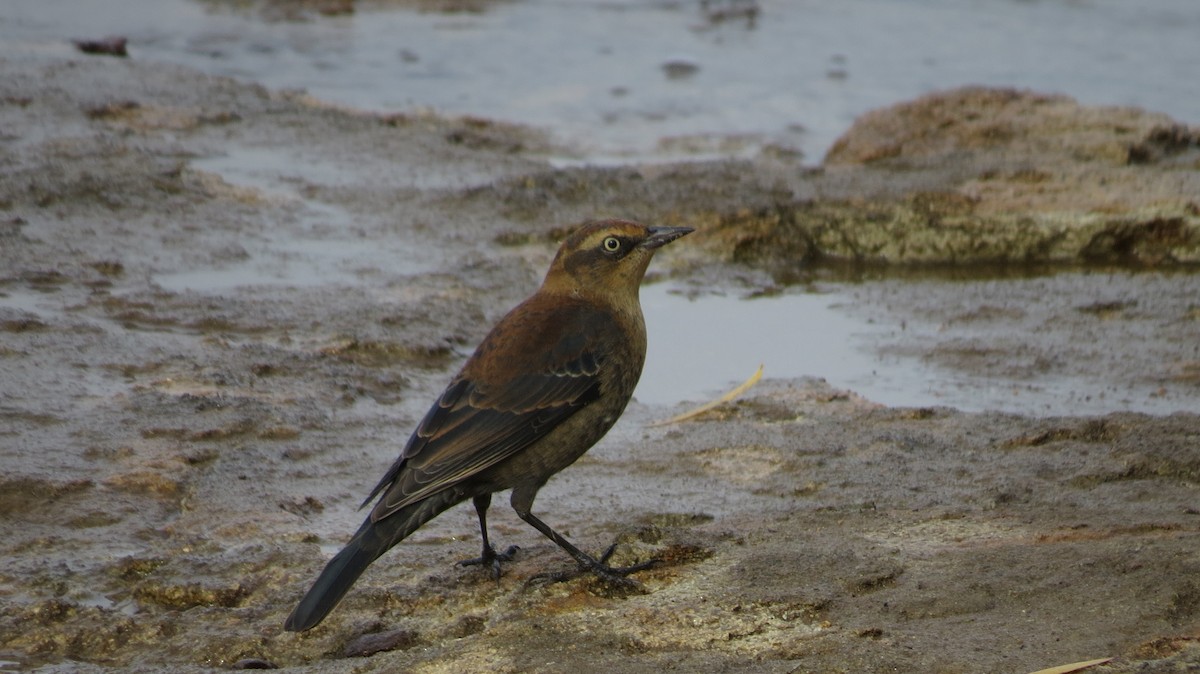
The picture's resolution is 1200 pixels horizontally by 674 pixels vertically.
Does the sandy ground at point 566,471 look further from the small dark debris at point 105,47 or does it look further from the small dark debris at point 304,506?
the small dark debris at point 105,47

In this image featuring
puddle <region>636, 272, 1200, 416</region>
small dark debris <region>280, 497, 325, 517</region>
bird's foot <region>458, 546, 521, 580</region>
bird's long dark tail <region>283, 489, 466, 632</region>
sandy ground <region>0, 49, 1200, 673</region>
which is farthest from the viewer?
puddle <region>636, 272, 1200, 416</region>

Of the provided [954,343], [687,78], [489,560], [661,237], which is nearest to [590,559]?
[489,560]

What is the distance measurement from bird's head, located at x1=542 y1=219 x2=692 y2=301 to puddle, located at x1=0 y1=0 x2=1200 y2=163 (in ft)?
16.4

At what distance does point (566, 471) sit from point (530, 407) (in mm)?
1037

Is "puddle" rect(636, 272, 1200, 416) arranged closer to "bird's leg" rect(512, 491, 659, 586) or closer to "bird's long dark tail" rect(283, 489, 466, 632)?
"bird's leg" rect(512, 491, 659, 586)

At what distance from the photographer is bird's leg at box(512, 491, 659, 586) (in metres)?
4.45

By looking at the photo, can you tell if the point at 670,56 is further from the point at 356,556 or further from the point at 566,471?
the point at 356,556

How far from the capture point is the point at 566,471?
5.71m

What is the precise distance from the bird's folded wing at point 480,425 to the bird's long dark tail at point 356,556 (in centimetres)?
5

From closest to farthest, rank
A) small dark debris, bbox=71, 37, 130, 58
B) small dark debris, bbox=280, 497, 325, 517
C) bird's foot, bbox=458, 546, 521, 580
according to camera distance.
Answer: bird's foot, bbox=458, 546, 521, 580
small dark debris, bbox=280, 497, 325, 517
small dark debris, bbox=71, 37, 130, 58

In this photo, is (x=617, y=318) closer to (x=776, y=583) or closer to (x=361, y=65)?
(x=776, y=583)

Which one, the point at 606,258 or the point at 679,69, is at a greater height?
the point at 606,258

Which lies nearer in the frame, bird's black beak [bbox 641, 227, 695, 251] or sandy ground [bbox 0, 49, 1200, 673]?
sandy ground [bbox 0, 49, 1200, 673]

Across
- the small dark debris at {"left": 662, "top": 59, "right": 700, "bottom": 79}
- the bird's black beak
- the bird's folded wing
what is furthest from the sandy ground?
the small dark debris at {"left": 662, "top": 59, "right": 700, "bottom": 79}
